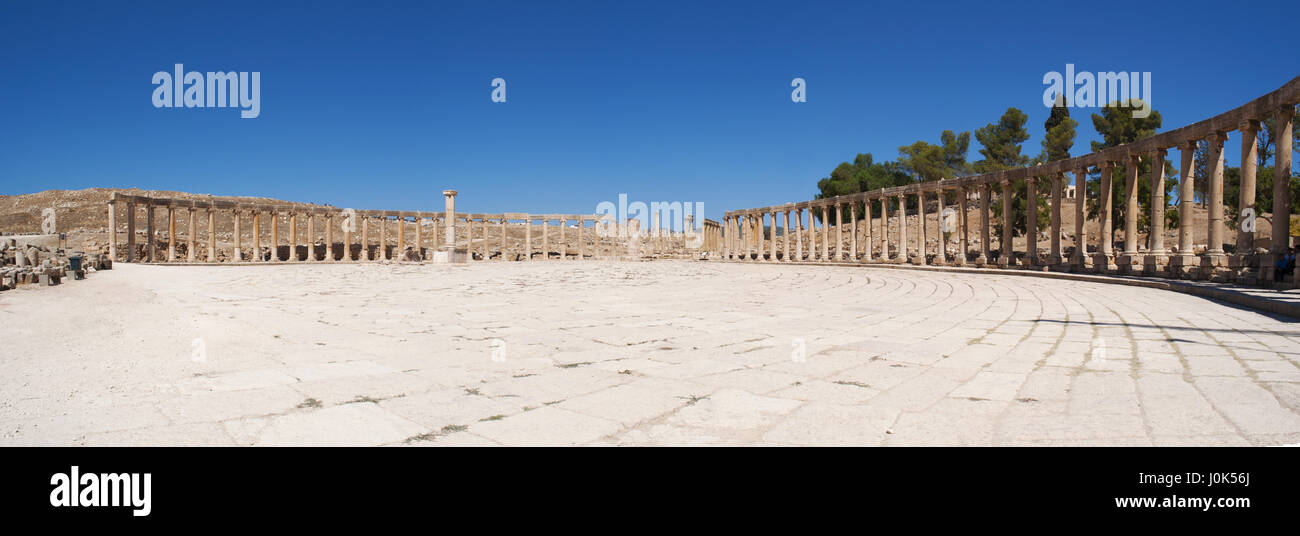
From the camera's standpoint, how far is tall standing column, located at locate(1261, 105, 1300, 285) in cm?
1340

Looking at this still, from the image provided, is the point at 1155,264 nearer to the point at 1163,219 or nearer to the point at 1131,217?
the point at 1163,219

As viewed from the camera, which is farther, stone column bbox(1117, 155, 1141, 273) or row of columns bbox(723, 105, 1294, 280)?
stone column bbox(1117, 155, 1141, 273)

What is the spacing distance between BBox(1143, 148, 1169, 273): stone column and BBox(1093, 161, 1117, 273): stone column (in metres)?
1.13

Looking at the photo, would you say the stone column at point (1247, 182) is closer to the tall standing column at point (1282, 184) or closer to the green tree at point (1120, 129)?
the tall standing column at point (1282, 184)

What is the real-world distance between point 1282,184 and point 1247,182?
1026mm

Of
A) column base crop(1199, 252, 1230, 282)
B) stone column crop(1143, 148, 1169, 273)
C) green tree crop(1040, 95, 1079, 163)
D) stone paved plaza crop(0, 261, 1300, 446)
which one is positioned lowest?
stone paved plaza crop(0, 261, 1300, 446)

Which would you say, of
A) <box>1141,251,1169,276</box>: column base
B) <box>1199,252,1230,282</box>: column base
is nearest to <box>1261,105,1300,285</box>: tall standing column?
<box>1199,252,1230,282</box>: column base

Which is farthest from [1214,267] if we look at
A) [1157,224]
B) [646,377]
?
[646,377]

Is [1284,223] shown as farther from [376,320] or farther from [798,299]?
[376,320]

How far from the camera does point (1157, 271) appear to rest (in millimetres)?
16625

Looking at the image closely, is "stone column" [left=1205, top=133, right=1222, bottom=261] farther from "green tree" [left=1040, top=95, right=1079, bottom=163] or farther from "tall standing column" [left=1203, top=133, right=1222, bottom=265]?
"green tree" [left=1040, top=95, right=1079, bottom=163]

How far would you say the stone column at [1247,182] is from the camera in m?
14.3
